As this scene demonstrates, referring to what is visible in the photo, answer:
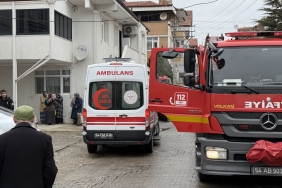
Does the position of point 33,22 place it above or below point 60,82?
above

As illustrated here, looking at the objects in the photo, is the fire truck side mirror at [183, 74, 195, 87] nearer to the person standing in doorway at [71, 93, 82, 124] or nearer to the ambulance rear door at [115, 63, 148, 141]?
the ambulance rear door at [115, 63, 148, 141]

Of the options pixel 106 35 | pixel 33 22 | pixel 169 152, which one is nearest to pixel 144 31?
pixel 106 35

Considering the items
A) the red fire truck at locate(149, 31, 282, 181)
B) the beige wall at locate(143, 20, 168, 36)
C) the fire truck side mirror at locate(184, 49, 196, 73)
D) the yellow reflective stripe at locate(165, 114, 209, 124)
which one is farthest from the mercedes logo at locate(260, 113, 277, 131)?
the beige wall at locate(143, 20, 168, 36)

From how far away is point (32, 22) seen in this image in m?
19.2

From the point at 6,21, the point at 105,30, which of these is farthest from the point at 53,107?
the point at 105,30

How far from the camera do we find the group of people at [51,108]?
65.6 ft

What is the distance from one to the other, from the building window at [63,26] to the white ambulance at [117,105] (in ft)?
28.7

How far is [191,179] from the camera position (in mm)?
8695

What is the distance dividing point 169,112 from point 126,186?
1.64 m

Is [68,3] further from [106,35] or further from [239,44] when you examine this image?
[239,44]

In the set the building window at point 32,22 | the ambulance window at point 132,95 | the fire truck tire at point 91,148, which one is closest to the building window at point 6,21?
the building window at point 32,22

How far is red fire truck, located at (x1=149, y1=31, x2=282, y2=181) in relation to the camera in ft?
23.0

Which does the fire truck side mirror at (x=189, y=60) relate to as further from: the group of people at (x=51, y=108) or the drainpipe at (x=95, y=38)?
the drainpipe at (x=95, y=38)

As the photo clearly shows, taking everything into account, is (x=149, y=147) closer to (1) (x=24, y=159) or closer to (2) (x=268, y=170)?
(2) (x=268, y=170)
